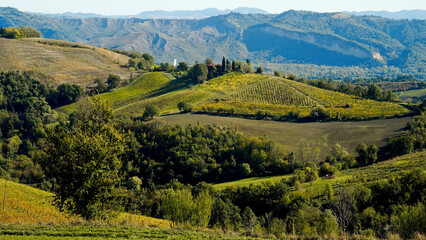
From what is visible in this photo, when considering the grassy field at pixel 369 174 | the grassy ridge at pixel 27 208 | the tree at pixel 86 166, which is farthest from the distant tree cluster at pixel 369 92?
the tree at pixel 86 166

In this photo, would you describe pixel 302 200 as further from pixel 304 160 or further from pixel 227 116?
pixel 227 116

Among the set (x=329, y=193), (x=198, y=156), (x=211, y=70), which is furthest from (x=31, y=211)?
(x=211, y=70)

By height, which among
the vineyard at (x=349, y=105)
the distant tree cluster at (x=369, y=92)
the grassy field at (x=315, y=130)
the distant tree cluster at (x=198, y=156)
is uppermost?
the distant tree cluster at (x=369, y=92)

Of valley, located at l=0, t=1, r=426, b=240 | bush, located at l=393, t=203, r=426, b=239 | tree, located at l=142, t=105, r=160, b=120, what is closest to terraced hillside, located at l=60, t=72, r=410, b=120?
valley, located at l=0, t=1, r=426, b=240

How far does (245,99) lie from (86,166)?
9986 centimetres

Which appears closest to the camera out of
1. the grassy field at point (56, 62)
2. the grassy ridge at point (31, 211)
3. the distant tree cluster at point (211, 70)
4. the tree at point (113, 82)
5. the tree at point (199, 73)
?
the grassy ridge at point (31, 211)

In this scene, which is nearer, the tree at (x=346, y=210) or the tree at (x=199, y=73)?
the tree at (x=346, y=210)

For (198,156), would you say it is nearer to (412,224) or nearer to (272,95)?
(412,224)

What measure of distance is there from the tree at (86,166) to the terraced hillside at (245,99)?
73.2m

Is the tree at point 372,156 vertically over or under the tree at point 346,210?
under

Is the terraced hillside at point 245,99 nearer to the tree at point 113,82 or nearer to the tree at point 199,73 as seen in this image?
the tree at point 199,73

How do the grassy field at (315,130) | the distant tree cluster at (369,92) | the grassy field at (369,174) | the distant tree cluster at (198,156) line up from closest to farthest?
the grassy field at (369,174), the distant tree cluster at (198,156), the grassy field at (315,130), the distant tree cluster at (369,92)

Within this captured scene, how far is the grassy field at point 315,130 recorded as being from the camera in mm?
81812

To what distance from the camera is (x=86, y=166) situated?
28.2 m
